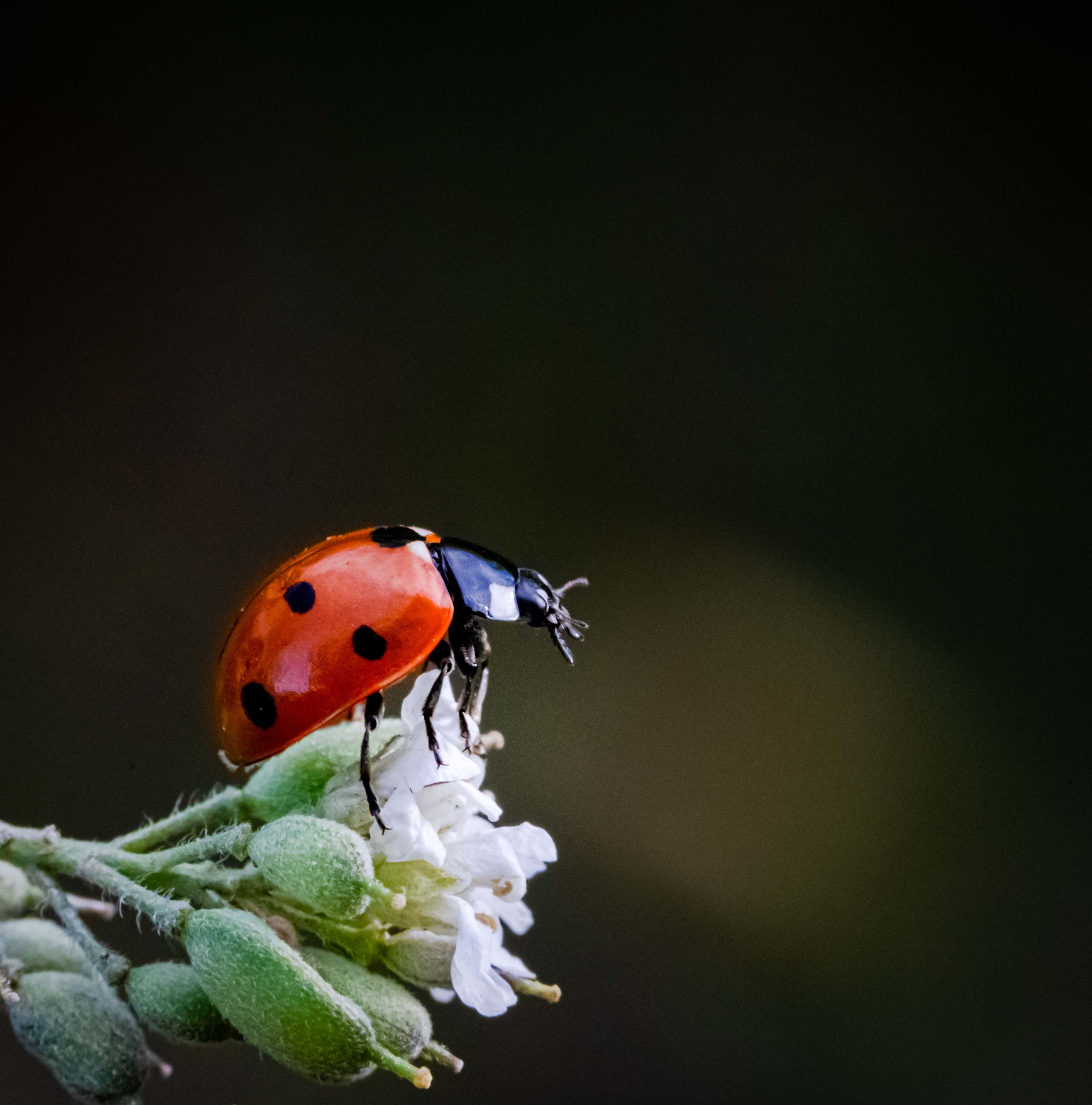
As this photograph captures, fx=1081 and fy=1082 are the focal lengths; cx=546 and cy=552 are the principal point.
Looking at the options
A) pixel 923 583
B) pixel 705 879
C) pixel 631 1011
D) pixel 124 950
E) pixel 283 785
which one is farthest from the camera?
pixel 923 583

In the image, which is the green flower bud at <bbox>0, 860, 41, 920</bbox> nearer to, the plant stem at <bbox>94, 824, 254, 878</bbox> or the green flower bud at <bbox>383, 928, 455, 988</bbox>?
the plant stem at <bbox>94, 824, 254, 878</bbox>

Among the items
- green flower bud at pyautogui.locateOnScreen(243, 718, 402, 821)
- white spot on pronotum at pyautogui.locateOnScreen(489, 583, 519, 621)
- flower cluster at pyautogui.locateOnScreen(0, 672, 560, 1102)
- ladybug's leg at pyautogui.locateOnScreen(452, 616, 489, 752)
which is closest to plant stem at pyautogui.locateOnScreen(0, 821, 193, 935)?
flower cluster at pyautogui.locateOnScreen(0, 672, 560, 1102)

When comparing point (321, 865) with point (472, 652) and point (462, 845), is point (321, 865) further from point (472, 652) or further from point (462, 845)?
point (472, 652)

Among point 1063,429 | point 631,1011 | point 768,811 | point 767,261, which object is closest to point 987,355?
point 1063,429

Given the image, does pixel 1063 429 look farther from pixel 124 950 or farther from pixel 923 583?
pixel 124 950

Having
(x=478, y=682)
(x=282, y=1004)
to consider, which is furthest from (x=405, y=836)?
(x=478, y=682)
